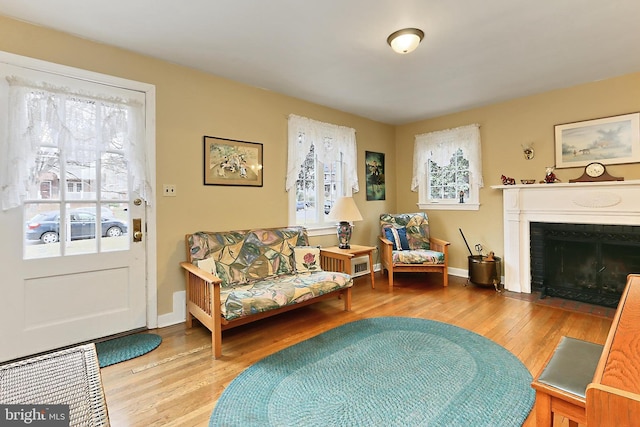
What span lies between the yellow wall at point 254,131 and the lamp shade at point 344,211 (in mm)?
528

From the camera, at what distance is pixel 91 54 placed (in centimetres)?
243

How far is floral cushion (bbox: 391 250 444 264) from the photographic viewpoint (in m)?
3.97

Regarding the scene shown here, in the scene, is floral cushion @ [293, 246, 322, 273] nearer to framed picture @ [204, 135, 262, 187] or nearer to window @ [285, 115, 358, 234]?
window @ [285, 115, 358, 234]

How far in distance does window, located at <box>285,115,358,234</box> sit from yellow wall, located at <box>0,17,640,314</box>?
0.44ft

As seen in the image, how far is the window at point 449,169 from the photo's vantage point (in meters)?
4.28

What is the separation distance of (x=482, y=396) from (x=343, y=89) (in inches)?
123

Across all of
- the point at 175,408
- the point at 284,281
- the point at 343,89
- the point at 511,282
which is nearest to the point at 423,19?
the point at 343,89

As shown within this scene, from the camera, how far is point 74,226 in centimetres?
238

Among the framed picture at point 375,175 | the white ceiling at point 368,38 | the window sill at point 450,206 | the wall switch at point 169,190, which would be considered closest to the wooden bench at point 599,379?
the white ceiling at point 368,38

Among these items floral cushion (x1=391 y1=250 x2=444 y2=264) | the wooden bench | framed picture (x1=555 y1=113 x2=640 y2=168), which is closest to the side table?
floral cushion (x1=391 y1=250 x2=444 y2=264)

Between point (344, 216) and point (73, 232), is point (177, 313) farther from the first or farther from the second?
point (344, 216)

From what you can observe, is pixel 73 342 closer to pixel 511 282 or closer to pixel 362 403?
pixel 362 403

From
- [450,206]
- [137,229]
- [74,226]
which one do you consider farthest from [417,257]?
[74,226]

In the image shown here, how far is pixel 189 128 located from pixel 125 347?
197cm
